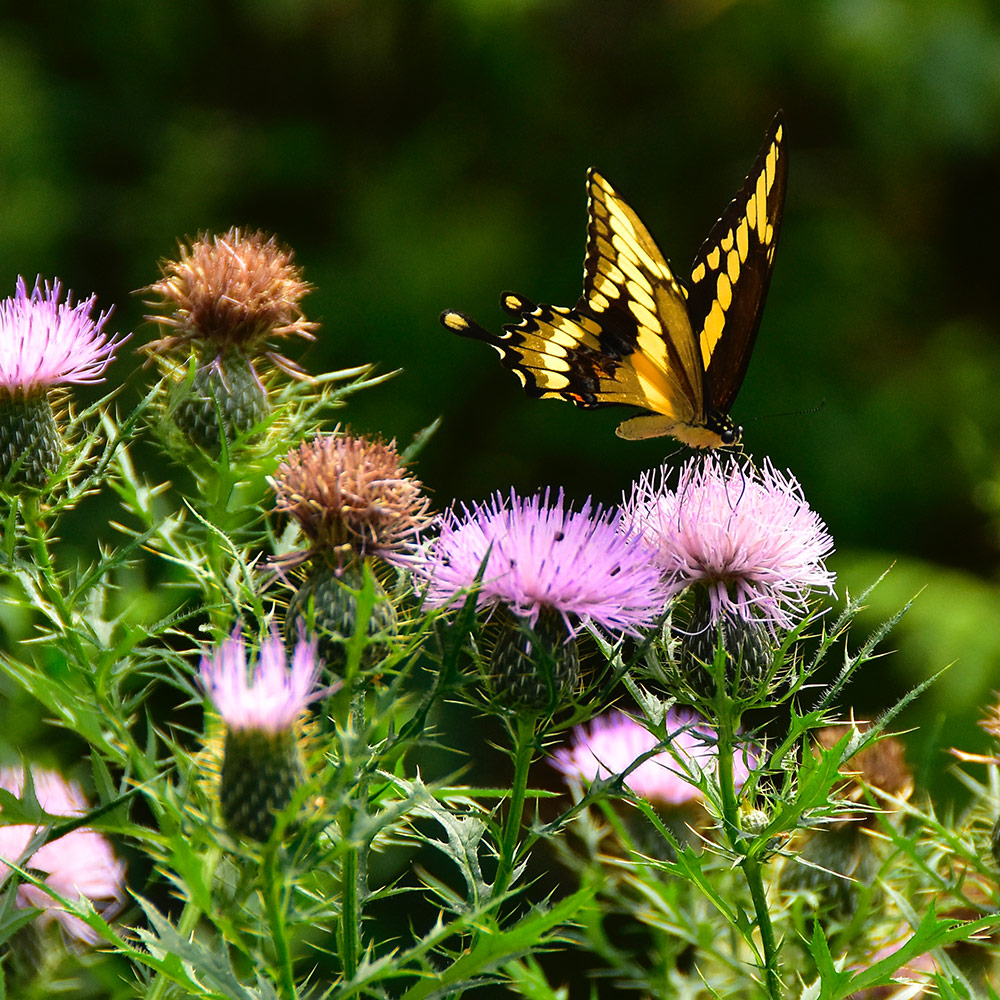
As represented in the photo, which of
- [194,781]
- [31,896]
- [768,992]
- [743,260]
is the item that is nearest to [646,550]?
[768,992]

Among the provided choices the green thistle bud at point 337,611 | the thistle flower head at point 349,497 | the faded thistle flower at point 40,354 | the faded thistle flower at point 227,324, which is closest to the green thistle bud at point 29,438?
the faded thistle flower at point 40,354

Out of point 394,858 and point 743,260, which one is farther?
point 394,858

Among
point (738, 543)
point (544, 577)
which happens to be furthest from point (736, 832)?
point (738, 543)

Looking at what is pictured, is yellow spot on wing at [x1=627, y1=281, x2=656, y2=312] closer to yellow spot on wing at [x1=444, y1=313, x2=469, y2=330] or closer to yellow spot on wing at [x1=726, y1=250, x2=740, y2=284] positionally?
yellow spot on wing at [x1=726, y1=250, x2=740, y2=284]

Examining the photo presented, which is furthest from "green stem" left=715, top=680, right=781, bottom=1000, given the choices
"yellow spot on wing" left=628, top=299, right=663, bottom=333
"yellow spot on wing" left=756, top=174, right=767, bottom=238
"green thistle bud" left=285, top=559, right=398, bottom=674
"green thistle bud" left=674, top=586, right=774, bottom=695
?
"yellow spot on wing" left=628, top=299, right=663, bottom=333

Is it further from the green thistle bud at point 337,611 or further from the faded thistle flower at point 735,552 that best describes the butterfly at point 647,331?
the green thistle bud at point 337,611

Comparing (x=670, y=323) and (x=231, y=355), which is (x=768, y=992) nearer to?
(x=231, y=355)
